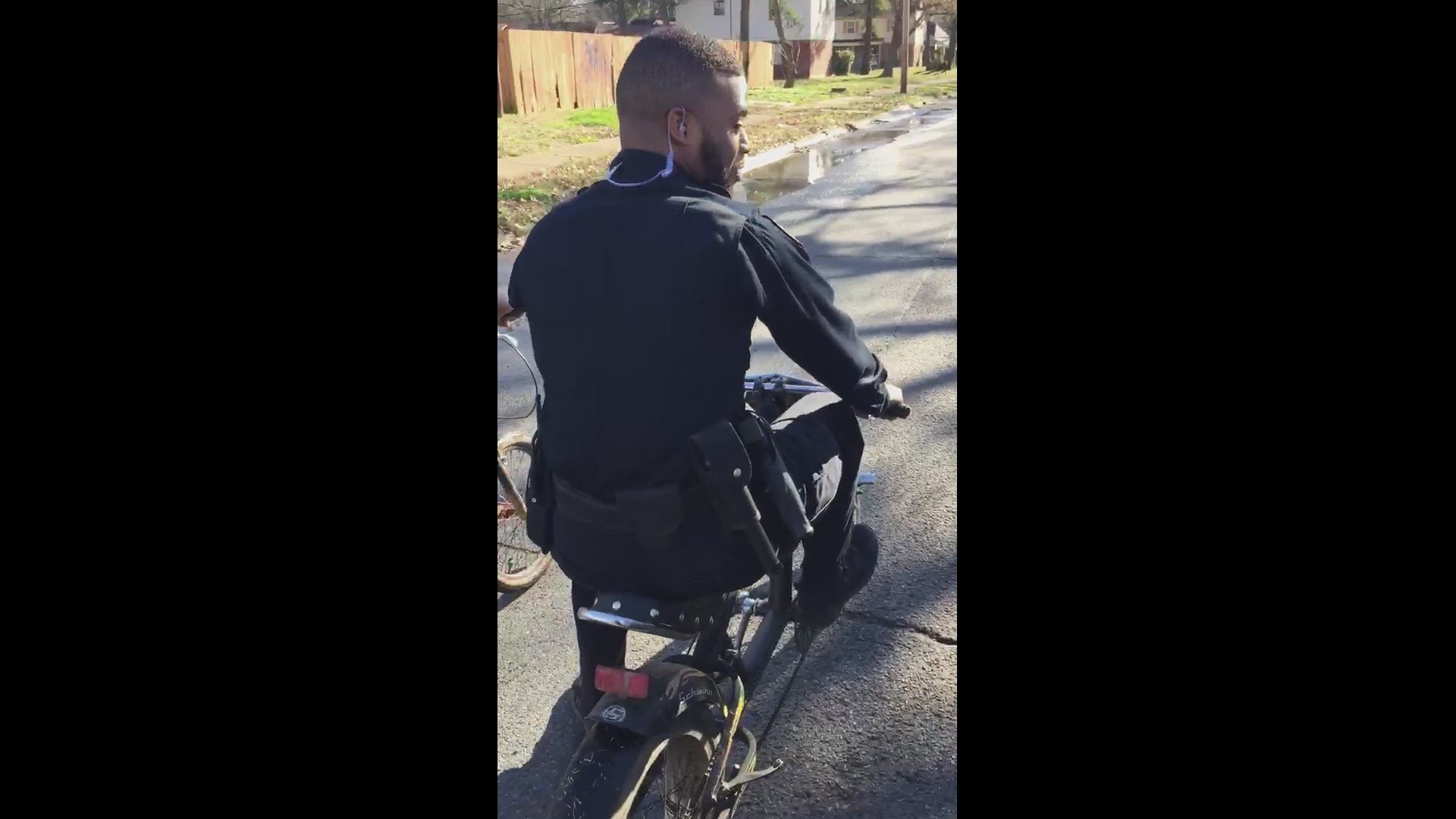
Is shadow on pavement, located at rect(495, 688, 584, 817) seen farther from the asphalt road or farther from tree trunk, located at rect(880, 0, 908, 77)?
tree trunk, located at rect(880, 0, 908, 77)

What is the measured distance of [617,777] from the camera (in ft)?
5.57

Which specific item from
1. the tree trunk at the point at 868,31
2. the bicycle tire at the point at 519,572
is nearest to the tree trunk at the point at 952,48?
the bicycle tire at the point at 519,572

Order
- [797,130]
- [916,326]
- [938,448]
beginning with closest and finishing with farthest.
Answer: [938,448]
[916,326]
[797,130]

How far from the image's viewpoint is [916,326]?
20.2 ft

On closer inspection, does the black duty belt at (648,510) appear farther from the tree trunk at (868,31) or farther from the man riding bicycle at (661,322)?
the tree trunk at (868,31)

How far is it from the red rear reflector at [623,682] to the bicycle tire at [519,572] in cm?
131

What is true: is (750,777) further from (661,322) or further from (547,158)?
(547,158)

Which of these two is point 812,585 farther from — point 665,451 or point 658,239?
point 658,239

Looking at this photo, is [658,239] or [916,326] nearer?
[658,239]
